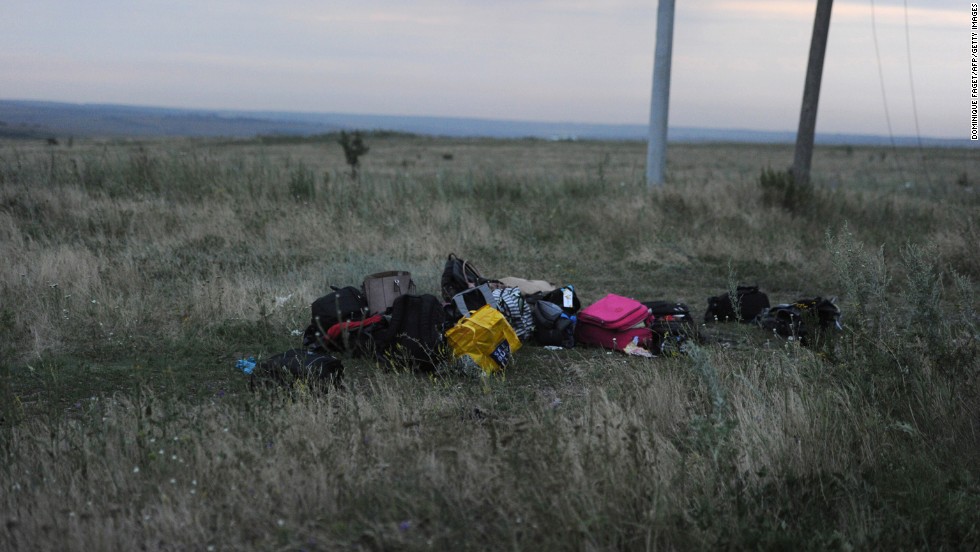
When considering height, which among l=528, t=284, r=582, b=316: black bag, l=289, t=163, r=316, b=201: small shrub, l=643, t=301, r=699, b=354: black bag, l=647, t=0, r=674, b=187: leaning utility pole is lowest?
l=643, t=301, r=699, b=354: black bag

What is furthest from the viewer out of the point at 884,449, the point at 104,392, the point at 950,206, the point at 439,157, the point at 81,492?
the point at 439,157

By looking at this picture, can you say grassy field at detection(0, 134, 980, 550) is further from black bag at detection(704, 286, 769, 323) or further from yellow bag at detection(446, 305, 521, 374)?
black bag at detection(704, 286, 769, 323)

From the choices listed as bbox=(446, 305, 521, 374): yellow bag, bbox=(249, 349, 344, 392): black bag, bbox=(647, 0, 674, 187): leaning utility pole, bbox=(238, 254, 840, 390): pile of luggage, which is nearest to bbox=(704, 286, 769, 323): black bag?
bbox=(238, 254, 840, 390): pile of luggage

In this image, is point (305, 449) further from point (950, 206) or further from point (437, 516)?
point (950, 206)

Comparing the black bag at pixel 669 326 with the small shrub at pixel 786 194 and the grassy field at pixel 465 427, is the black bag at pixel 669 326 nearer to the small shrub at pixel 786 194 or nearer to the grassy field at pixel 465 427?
the grassy field at pixel 465 427

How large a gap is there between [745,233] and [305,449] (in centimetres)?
836

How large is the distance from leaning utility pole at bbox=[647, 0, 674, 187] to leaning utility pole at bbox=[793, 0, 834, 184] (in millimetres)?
2170

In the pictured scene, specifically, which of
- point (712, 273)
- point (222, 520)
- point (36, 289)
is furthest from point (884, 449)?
point (36, 289)

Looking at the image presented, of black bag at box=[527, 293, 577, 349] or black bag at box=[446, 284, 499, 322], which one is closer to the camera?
black bag at box=[446, 284, 499, 322]

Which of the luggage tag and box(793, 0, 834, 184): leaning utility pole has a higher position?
box(793, 0, 834, 184): leaning utility pole

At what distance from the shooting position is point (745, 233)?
419 inches


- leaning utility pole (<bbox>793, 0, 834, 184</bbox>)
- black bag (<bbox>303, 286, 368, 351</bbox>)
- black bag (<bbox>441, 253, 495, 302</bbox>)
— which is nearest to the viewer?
black bag (<bbox>303, 286, 368, 351</bbox>)

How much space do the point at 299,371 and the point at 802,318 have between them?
386cm

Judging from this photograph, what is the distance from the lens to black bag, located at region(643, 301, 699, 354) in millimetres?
5855
